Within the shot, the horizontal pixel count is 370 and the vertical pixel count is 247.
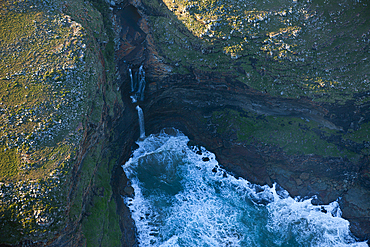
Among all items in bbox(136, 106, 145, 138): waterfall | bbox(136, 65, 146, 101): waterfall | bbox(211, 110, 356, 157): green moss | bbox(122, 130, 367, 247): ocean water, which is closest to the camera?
bbox(122, 130, 367, 247): ocean water

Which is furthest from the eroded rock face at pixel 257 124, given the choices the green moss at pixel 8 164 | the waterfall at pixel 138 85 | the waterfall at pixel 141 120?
the green moss at pixel 8 164

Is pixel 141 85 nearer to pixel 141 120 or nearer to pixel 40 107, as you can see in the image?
pixel 141 120

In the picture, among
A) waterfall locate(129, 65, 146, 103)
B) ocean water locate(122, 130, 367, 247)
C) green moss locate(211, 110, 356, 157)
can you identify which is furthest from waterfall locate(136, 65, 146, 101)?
green moss locate(211, 110, 356, 157)

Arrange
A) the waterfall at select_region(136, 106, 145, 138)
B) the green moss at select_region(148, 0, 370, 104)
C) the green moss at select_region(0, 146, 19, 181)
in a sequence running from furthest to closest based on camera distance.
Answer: the waterfall at select_region(136, 106, 145, 138) → the green moss at select_region(148, 0, 370, 104) → the green moss at select_region(0, 146, 19, 181)

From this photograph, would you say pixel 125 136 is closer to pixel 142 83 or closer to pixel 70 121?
pixel 142 83

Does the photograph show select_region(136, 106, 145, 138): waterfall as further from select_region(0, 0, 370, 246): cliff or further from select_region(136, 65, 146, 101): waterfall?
select_region(136, 65, 146, 101): waterfall

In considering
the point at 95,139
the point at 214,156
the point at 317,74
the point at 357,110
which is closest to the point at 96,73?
the point at 95,139

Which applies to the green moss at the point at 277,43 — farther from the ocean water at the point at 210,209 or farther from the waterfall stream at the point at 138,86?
the ocean water at the point at 210,209
